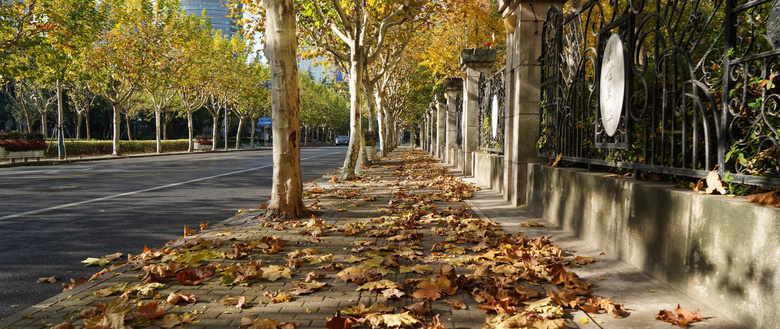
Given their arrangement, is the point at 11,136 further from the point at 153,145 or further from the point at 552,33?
the point at 552,33

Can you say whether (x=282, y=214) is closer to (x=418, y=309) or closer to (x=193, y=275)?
(x=193, y=275)

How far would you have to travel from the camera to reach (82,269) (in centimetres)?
471

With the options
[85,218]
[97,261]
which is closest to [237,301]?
[97,261]

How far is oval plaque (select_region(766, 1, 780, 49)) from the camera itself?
3031 millimetres

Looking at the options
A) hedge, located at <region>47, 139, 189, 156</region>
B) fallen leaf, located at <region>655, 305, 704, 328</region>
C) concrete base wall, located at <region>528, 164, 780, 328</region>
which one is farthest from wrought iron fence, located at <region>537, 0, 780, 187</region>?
hedge, located at <region>47, 139, 189, 156</region>

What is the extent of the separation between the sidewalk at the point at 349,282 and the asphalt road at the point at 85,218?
18.9 inches

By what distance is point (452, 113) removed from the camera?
68.4ft

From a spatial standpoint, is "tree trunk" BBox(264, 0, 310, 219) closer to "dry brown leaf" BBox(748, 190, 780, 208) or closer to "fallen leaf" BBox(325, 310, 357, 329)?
"fallen leaf" BBox(325, 310, 357, 329)

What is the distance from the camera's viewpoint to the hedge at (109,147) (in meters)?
28.9

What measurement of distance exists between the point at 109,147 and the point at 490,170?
3088 centimetres

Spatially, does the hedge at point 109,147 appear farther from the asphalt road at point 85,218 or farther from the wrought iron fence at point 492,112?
the wrought iron fence at point 492,112

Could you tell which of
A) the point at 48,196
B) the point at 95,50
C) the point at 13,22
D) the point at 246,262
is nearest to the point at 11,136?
the point at 95,50

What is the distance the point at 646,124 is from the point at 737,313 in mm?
1967

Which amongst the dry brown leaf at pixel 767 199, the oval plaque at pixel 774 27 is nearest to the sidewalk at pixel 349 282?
the dry brown leaf at pixel 767 199
